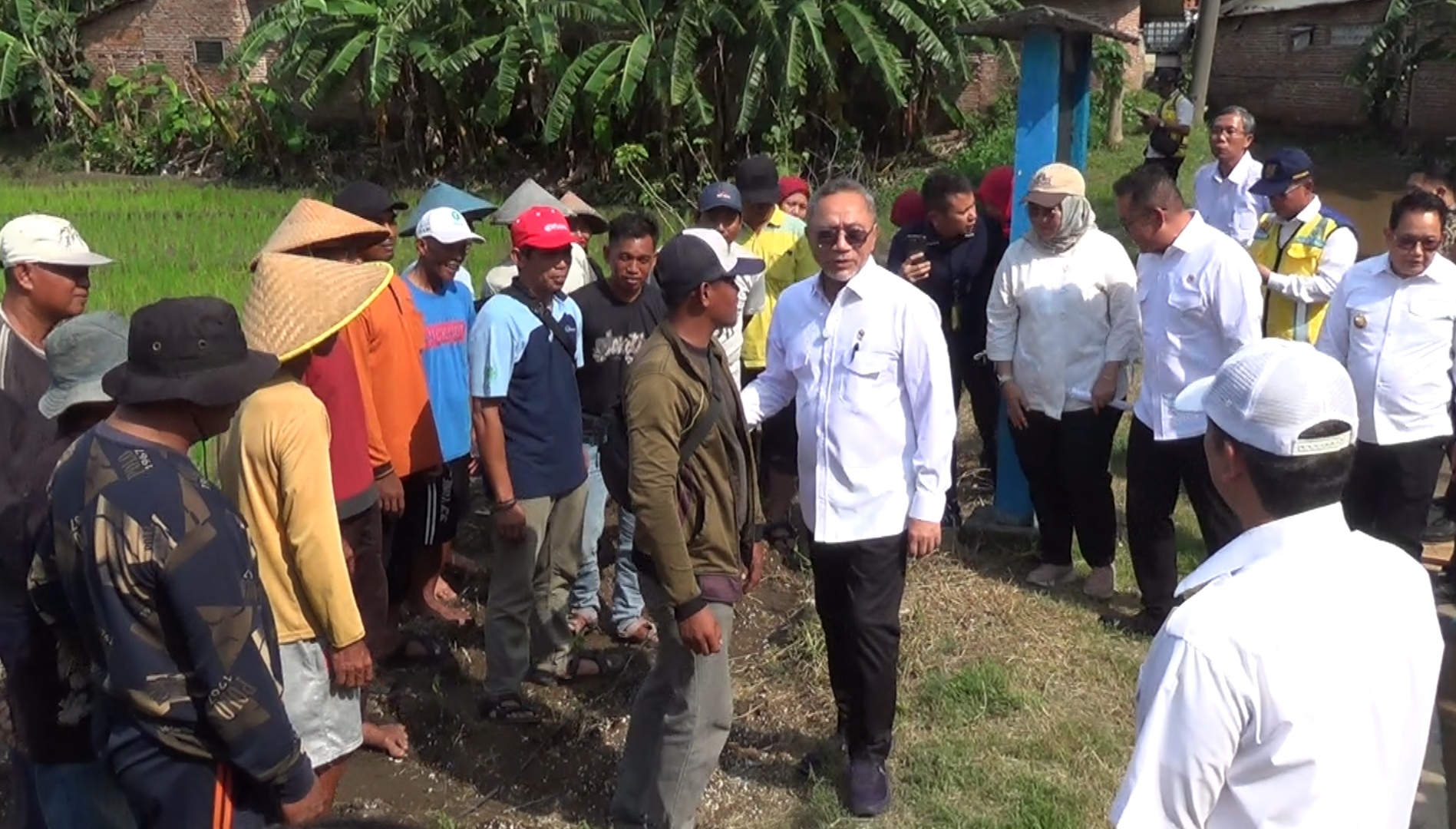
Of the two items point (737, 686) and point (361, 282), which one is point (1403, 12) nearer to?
point (737, 686)

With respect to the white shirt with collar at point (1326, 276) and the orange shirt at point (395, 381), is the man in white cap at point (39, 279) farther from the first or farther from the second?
the white shirt with collar at point (1326, 276)

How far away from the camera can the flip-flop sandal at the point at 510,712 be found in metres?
4.50

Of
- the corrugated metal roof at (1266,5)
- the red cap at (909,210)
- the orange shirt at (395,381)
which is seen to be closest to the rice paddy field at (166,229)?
the red cap at (909,210)

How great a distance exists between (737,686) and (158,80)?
2193cm

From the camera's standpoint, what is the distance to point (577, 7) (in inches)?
658

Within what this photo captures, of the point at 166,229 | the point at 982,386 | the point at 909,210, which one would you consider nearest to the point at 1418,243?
the point at 982,386

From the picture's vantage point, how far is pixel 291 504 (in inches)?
114

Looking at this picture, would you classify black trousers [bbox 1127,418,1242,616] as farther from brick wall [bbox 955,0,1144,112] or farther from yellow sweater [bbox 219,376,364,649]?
brick wall [bbox 955,0,1144,112]

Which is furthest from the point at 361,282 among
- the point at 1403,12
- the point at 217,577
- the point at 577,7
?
the point at 1403,12

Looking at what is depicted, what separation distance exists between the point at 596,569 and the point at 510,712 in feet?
2.80

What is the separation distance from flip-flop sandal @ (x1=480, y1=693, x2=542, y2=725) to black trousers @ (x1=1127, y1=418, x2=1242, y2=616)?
2.39 m

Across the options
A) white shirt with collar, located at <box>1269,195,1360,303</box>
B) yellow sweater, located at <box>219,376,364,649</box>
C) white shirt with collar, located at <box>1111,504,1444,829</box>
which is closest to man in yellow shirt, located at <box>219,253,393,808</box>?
yellow sweater, located at <box>219,376,364,649</box>

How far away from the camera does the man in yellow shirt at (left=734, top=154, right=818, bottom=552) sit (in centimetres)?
595

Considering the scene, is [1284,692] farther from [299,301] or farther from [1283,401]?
[299,301]
